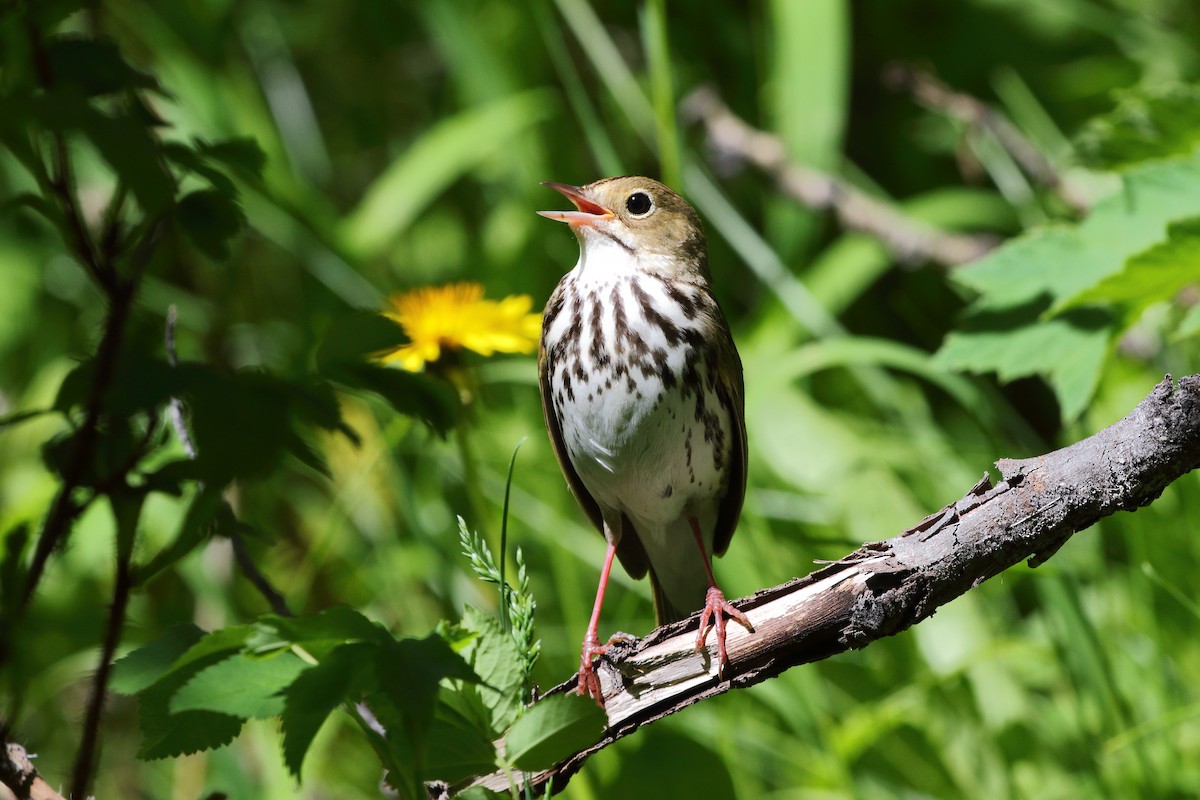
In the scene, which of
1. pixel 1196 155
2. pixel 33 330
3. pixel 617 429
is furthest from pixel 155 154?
pixel 33 330

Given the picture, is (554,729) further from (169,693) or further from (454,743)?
(169,693)

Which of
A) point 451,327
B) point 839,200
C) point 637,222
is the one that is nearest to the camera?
point 451,327

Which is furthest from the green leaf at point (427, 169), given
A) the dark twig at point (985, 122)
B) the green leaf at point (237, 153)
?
the green leaf at point (237, 153)

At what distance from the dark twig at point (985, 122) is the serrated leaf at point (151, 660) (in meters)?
2.92

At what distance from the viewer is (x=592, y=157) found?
4.46 metres

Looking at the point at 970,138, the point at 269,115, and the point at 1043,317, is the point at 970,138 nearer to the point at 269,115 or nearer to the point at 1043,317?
the point at 1043,317

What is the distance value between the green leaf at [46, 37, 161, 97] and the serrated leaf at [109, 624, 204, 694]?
569 mm

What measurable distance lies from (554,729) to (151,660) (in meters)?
0.43

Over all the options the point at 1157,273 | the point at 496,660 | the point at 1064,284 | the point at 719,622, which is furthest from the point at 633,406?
the point at 496,660

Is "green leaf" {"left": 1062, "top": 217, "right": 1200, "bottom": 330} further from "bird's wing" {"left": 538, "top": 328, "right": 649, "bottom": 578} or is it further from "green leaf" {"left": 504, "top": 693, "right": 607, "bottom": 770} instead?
"green leaf" {"left": 504, "top": 693, "right": 607, "bottom": 770}

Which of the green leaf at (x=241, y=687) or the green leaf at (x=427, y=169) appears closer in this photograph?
the green leaf at (x=241, y=687)

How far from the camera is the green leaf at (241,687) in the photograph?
1.13m

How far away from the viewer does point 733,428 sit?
8.10 ft

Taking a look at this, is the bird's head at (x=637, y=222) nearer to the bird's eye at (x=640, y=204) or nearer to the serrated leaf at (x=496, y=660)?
the bird's eye at (x=640, y=204)
